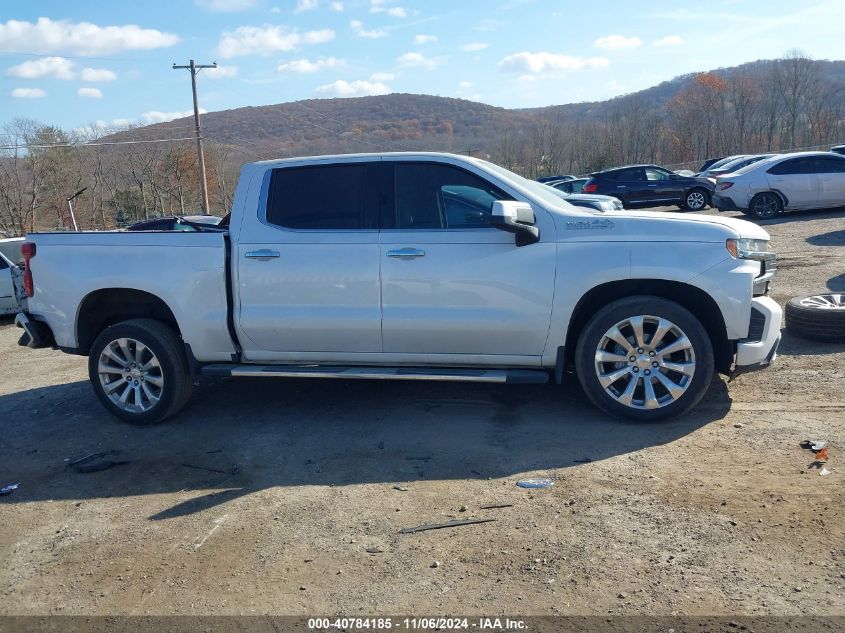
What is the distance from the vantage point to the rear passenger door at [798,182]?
17859 mm

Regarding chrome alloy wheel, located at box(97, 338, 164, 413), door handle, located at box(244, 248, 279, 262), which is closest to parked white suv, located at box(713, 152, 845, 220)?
door handle, located at box(244, 248, 279, 262)

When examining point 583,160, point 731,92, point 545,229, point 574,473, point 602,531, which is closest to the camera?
point 602,531

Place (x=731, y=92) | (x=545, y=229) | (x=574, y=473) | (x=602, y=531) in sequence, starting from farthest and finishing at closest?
(x=731, y=92)
(x=545, y=229)
(x=574, y=473)
(x=602, y=531)

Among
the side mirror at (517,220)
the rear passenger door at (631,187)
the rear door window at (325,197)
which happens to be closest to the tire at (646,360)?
the side mirror at (517,220)

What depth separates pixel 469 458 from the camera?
16.1 feet

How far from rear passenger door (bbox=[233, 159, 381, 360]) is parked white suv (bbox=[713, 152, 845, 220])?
15254 mm

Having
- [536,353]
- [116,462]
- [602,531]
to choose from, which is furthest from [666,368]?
[116,462]

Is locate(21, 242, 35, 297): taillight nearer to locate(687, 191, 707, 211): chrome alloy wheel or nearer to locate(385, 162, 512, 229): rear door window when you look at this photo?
locate(385, 162, 512, 229): rear door window

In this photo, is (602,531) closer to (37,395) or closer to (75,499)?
(75,499)

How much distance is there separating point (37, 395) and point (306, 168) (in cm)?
375

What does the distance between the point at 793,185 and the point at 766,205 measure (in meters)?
0.76

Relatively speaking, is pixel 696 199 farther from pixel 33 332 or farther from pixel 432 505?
pixel 432 505

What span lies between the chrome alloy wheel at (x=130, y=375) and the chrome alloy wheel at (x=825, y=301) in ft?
20.0

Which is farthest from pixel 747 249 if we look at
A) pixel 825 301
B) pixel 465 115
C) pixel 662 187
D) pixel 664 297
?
pixel 465 115
